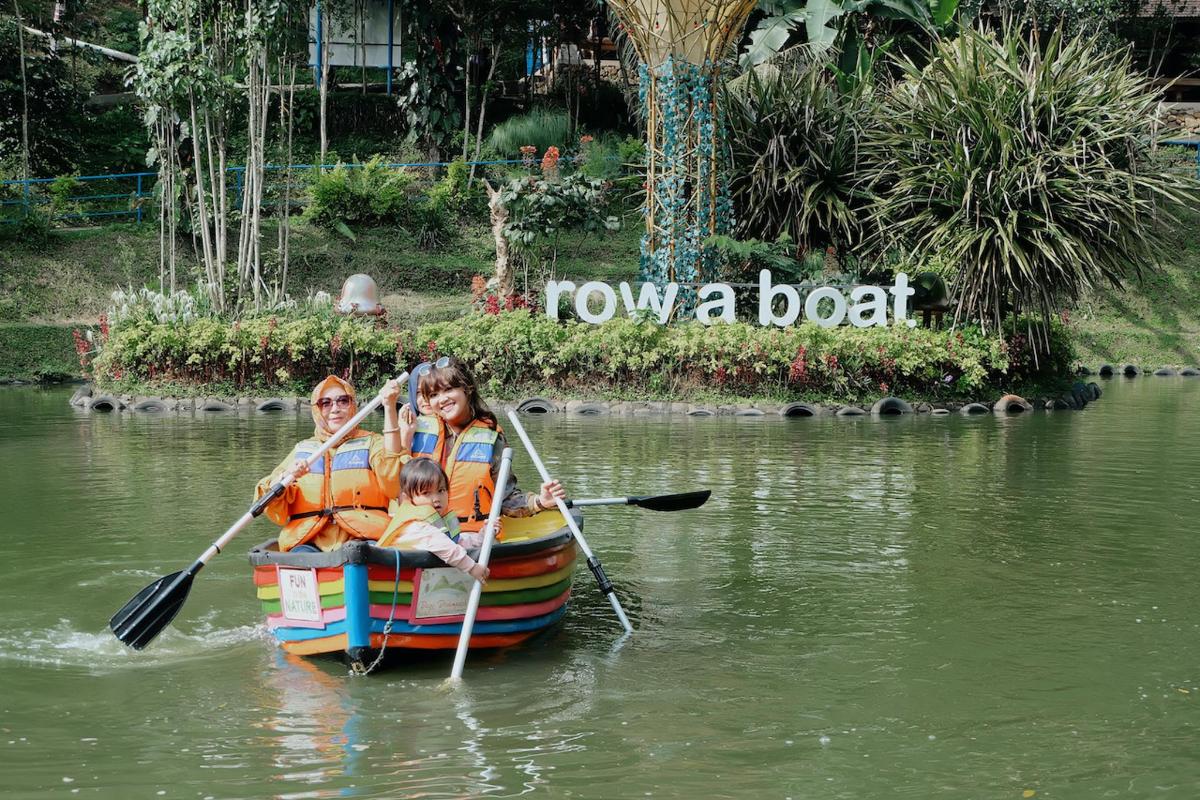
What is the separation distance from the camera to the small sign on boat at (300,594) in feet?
22.6

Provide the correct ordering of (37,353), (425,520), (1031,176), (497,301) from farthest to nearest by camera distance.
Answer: (37,353) → (497,301) → (1031,176) → (425,520)

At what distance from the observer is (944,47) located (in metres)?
20.1

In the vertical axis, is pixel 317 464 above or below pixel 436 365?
below

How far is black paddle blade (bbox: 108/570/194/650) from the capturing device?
7133 mm

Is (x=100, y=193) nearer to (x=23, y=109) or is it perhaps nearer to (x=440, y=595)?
(x=23, y=109)

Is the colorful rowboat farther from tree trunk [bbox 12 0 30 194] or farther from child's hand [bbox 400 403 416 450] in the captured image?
tree trunk [bbox 12 0 30 194]

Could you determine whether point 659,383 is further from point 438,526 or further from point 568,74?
point 568,74

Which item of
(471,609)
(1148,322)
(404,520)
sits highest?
(1148,322)

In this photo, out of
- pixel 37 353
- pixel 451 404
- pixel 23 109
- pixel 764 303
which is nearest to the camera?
pixel 451 404

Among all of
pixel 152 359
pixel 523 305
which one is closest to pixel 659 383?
pixel 523 305

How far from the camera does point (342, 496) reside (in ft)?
24.8

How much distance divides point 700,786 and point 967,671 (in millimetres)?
2063

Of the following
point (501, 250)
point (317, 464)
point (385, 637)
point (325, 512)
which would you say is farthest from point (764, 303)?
point (385, 637)

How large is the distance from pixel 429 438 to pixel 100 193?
2527cm
